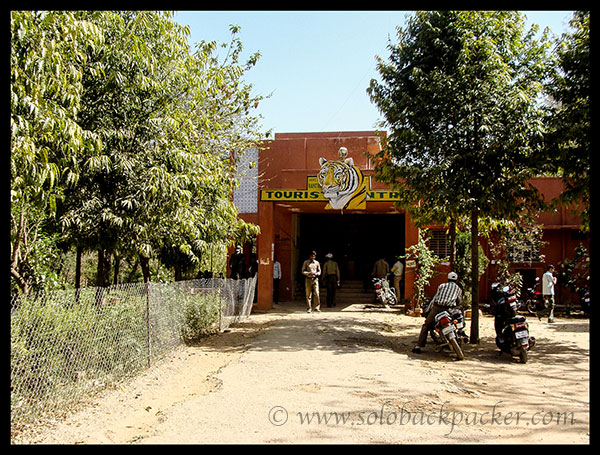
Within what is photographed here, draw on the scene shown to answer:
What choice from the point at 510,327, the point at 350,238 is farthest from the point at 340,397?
the point at 350,238

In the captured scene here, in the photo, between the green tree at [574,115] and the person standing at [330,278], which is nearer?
the green tree at [574,115]

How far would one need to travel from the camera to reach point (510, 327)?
888cm

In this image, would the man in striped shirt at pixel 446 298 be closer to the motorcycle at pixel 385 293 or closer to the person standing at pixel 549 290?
the person standing at pixel 549 290

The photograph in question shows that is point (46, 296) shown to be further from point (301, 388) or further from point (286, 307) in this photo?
point (286, 307)

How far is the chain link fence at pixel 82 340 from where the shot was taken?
16.5 ft

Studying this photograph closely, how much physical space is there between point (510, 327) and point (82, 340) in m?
6.92

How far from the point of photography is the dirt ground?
198 inches

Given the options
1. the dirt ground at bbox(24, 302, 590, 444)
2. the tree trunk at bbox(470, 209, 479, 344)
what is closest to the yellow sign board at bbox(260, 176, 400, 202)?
the tree trunk at bbox(470, 209, 479, 344)

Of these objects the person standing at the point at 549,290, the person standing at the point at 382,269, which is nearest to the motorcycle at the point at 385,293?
the person standing at the point at 382,269

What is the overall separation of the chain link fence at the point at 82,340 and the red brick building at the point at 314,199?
21.2 feet

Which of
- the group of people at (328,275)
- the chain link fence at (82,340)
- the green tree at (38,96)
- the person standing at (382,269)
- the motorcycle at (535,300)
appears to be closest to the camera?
the green tree at (38,96)

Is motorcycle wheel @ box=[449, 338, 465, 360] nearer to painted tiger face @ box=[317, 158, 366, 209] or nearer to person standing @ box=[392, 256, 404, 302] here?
painted tiger face @ box=[317, 158, 366, 209]

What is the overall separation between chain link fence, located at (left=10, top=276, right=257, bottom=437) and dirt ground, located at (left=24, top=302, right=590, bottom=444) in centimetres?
26

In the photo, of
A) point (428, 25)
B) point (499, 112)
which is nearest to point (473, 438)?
point (499, 112)
